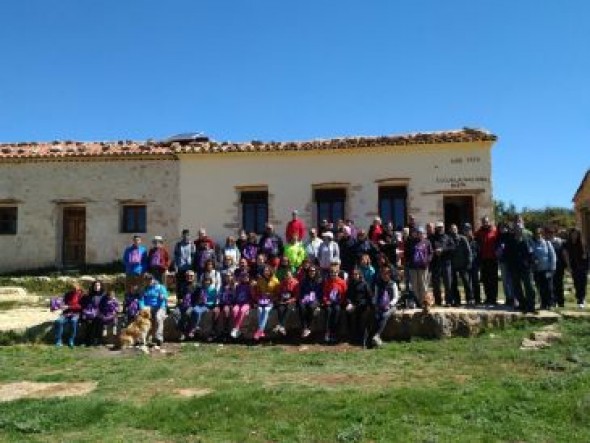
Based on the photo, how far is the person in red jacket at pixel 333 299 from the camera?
11.3 m

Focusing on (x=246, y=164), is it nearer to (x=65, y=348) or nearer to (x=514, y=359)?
(x=65, y=348)

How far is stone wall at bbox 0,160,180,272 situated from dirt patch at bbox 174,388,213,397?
41.5ft

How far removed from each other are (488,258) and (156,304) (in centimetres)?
618

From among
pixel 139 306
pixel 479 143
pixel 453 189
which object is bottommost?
pixel 139 306

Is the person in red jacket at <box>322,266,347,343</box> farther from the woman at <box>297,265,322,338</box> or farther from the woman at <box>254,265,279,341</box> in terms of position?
the woman at <box>254,265,279,341</box>

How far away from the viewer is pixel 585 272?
12.2 meters

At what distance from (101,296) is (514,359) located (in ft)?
25.1

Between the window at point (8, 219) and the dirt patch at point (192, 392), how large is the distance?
1499 centimetres

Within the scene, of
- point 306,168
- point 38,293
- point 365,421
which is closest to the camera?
point 365,421

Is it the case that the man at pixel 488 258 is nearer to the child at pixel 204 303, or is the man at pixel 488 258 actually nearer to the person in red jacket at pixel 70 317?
the child at pixel 204 303

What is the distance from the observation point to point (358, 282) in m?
11.3

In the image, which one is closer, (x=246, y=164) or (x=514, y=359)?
(x=514, y=359)

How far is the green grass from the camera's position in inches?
252

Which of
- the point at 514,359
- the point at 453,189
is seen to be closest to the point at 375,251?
the point at 514,359
